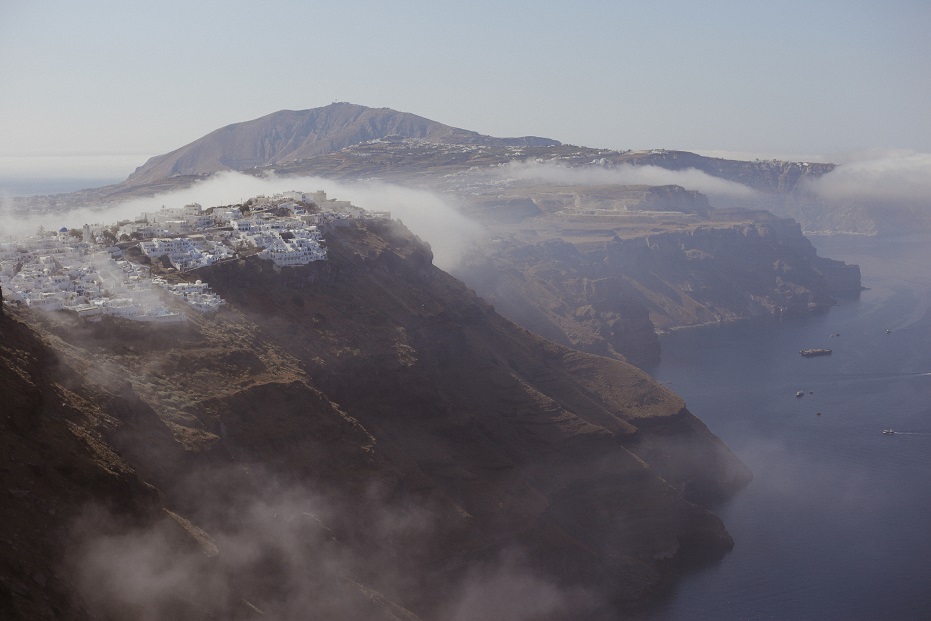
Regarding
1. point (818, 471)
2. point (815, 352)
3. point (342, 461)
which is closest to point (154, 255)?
point (342, 461)

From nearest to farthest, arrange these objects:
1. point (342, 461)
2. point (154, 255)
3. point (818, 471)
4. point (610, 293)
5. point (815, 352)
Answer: point (342, 461)
point (154, 255)
point (818, 471)
point (815, 352)
point (610, 293)

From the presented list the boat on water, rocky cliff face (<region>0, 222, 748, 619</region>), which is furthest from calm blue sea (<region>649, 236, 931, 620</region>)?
rocky cliff face (<region>0, 222, 748, 619</region>)

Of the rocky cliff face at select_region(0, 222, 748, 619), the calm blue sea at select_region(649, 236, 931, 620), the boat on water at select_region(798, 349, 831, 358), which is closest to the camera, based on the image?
the rocky cliff face at select_region(0, 222, 748, 619)

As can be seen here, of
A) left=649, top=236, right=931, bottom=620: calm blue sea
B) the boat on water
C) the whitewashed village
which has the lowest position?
the boat on water

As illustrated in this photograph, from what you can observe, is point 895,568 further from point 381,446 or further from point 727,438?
point 381,446

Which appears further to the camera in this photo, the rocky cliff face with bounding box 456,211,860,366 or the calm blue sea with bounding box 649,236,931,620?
the rocky cliff face with bounding box 456,211,860,366

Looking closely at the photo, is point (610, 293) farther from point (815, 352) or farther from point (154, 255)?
point (154, 255)

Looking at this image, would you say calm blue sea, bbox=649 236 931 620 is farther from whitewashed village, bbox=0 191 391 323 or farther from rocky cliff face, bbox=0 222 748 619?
whitewashed village, bbox=0 191 391 323
